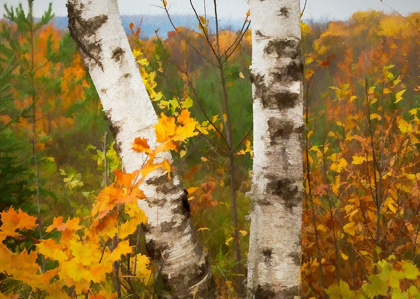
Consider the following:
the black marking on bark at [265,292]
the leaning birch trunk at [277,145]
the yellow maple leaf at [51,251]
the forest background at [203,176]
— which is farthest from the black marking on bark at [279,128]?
the yellow maple leaf at [51,251]

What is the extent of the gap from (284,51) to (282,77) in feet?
0.27

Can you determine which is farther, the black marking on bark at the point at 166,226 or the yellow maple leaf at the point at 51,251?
the black marking on bark at the point at 166,226

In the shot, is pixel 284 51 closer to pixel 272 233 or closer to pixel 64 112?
pixel 272 233

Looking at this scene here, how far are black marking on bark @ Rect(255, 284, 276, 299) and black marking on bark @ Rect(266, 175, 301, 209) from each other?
29 centimetres

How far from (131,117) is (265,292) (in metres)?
0.73

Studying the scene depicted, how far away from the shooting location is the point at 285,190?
1.09 meters

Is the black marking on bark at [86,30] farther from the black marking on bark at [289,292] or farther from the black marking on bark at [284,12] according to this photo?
the black marking on bark at [289,292]

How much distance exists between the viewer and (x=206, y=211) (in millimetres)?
3090

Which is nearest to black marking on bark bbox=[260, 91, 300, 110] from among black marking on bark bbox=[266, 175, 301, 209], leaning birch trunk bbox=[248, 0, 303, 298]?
leaning birch trunk bbox=[248, 0, 303, 298]

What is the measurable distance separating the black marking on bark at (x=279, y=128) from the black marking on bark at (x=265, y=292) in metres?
0.50

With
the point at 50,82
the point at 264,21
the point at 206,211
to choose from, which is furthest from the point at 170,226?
→ the point at 50,82

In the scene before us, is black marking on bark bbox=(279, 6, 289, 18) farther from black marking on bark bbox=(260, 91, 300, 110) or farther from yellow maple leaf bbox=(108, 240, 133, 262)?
yellow maple leaf bbox=(108, 240, 133, 262)

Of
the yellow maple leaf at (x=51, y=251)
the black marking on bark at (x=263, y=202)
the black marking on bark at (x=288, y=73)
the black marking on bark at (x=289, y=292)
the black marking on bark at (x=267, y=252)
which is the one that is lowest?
the black marking on bark at (x=289, y=292)

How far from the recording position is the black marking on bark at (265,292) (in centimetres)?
113
